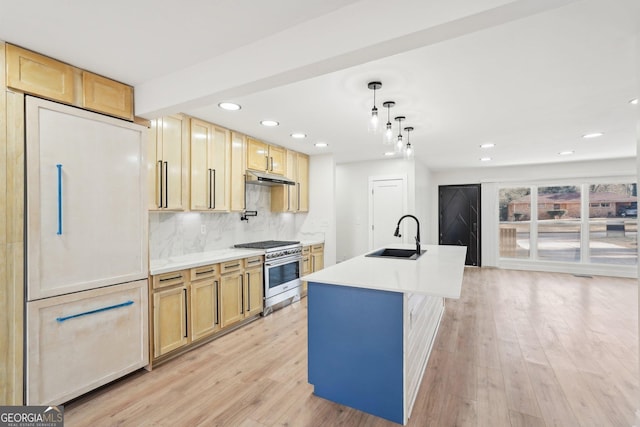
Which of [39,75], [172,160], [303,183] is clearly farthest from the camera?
[303,183]

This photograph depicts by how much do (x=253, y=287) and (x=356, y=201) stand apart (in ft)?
10.8

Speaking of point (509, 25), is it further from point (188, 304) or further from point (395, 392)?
point (188, 304)

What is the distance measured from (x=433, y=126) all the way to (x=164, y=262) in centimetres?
334

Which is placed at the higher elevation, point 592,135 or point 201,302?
point 592,135

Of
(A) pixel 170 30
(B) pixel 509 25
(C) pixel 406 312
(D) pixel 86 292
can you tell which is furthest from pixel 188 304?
(B) pixel 509 25

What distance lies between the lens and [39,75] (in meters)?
1.90

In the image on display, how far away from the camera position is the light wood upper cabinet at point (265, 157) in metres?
3.91

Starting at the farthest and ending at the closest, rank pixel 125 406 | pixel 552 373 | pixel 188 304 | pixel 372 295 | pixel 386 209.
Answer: pixel 386 209 < pixel 188 304 < pixel 552 373 < pixel 125 406 < pixel 372 295

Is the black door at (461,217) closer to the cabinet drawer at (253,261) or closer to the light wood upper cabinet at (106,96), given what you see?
the cabinet drawer at (253,261)

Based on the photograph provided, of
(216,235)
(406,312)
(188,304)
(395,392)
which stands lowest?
(395,392)

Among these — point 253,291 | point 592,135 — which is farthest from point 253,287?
point 592,135

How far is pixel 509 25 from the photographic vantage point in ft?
5.31

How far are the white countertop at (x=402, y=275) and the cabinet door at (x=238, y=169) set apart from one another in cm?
173

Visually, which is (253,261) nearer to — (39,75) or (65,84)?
(65,84)
